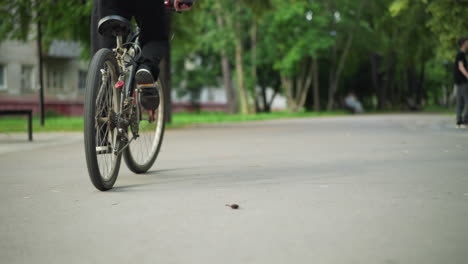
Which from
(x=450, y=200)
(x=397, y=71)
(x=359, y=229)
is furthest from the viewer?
(x=397, y=71)

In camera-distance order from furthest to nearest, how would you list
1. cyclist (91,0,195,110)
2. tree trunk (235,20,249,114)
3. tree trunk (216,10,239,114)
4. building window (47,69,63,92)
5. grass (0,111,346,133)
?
building window (47,69,63,92) < tree trunk (216,10,239,114) < tree trunk (235,20,249,114) < grass (0,111,346,133) < cyclist (91,0,195,110)

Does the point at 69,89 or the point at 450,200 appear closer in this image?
the point at 450,200

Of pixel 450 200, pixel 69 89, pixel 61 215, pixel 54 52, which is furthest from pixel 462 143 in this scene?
pixel 69 89

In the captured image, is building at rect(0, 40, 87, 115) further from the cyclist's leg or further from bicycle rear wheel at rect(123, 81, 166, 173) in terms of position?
the cyclist's leg

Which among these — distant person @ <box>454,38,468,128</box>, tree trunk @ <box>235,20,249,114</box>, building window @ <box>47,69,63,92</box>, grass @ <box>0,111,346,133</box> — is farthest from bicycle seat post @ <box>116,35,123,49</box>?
building window @ <box>47,69,63,92</box>

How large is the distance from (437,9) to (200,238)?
44.3ft

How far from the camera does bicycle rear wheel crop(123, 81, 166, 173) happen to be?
625cm

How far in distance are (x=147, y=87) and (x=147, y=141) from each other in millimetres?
1036

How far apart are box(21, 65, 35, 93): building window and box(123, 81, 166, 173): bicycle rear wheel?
1537 inches

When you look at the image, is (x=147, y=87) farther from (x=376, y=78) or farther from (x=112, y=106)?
(x=376, y=78)

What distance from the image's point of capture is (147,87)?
19.1ft

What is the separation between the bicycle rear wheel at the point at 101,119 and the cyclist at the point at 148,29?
12.9 inches

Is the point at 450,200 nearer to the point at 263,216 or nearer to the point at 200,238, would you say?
the point at 263,216

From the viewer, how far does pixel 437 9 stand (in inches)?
624
